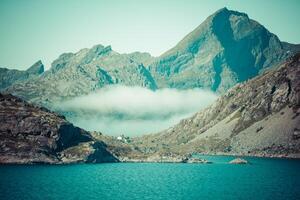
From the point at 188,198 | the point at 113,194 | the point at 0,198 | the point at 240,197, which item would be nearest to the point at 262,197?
the point at 240,197

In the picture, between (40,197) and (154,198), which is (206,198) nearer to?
(154,198)

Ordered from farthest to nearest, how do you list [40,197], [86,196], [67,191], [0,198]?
[67,191]
[86,196]
[40,197]
[0,198]

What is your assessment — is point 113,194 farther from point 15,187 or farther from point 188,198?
point 15,187

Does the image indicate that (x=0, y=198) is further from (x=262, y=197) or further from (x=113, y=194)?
(x=262, y=197)

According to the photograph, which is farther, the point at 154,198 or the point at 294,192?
the point at 294,192

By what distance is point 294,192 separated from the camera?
638 feet

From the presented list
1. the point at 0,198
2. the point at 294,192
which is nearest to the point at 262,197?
the point at 294,192

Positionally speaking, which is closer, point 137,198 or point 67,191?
point 137,198

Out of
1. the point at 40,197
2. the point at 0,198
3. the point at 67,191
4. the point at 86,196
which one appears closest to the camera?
the point at 0,198

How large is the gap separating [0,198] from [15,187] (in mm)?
Answer: 37650

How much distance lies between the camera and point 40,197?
17375 centimetres

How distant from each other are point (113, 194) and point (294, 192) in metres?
91.8

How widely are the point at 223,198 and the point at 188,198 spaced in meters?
16.6

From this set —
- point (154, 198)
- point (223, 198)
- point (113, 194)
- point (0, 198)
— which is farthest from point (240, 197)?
point (0, 198)
